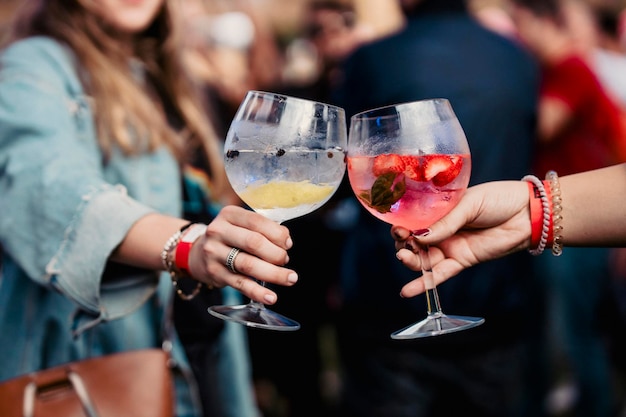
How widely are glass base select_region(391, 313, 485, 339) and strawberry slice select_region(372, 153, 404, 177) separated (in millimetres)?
339

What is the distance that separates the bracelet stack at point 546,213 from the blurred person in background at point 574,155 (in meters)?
1.91

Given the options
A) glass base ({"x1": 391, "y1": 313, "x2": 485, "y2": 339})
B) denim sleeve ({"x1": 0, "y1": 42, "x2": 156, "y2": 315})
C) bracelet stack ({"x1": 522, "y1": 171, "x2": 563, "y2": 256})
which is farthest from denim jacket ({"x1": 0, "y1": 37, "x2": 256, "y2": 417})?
bracelet stack ({"x1": 522, "y1": 171, "x2": 563, "y2": 256})

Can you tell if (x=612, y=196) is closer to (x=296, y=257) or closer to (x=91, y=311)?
(x=91, y=311)

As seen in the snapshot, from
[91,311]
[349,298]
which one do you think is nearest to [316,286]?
[349,298]

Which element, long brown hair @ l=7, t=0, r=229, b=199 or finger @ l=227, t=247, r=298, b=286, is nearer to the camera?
finger @ l=227, t=247, r=298, b=286

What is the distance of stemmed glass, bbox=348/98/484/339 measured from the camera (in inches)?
54.2

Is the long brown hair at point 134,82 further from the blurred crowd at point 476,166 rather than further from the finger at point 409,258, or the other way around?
the finger at point 409,258

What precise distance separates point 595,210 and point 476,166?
1015mm

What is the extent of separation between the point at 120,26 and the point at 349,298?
4.43 feet

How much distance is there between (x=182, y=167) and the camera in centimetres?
205

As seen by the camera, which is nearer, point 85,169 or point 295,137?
point 295,137

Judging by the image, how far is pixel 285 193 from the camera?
139 centimetres

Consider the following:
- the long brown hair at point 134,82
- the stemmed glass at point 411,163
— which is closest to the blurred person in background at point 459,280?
the long brown hair at point 134,82

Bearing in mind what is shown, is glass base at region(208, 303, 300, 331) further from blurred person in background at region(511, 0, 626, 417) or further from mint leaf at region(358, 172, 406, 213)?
blurred person in background at region(511, 0, 626, 417)
